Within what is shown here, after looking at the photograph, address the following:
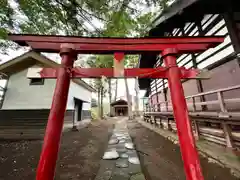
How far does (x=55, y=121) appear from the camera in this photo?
180cm

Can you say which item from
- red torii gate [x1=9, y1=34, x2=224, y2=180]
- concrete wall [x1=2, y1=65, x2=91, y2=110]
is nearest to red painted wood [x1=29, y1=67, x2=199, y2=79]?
red torii gate [x1=9, y1=34, x2=224, y2=180]

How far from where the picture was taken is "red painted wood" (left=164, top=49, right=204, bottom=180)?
1.53 meters

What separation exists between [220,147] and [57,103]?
4502mm

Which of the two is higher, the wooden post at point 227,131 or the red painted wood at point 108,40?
the red painted wood at point 108,40

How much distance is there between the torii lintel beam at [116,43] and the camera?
219cm

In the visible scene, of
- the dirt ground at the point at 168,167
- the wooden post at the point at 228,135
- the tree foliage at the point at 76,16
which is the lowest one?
the dirt ground at the point at 168,167

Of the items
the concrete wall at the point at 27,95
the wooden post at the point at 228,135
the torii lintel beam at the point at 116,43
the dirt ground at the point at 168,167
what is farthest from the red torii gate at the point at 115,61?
the concrete wall at the point at 27,95

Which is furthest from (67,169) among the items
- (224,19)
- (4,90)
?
(4,90)

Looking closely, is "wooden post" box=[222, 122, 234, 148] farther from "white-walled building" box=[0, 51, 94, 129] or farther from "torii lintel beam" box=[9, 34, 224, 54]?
"white-walled building" box=[0, 51, 94, 129]

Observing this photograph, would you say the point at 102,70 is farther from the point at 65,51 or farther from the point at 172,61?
the point at 172,61

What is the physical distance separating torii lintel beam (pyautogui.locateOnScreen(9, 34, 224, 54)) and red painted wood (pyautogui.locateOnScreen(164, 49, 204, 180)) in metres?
0.28

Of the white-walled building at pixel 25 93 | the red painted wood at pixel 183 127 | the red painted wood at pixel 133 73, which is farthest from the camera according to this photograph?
the white-walled building at pixel 25 93

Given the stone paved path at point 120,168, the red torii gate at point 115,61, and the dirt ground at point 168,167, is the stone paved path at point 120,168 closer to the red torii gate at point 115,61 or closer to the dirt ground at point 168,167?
the dirt ground at point 168,167

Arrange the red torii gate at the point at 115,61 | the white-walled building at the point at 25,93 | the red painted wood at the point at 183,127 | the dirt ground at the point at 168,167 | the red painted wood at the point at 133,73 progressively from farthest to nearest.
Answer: the white-walled building at the point at 25,93
the dirt ground at the point at 168,167
the red painted wood at the point at 133,73
the red torii gate at the point at 115,61
the red painted wood at the point at 183,127
